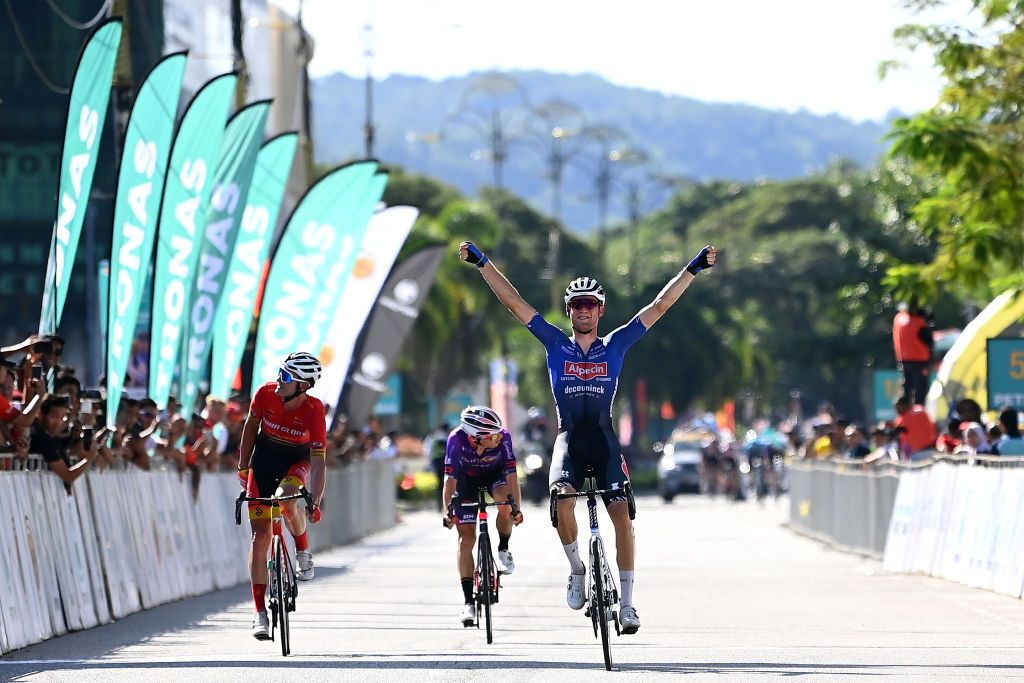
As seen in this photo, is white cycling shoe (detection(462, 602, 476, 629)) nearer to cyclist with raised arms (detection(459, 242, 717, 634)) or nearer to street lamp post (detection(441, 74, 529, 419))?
cyclist with raised arms (detection(459, 242, 717, 634))

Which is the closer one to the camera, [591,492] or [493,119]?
[591,492]

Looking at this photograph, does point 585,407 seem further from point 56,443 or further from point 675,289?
point 56,443

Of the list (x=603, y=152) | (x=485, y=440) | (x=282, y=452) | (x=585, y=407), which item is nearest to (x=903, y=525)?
(x=485, y=440)

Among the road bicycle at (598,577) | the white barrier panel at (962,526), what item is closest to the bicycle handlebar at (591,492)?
the road bicycle at (598,577)

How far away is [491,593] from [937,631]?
9.97ft

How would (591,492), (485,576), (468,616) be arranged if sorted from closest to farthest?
(591,492) → (468,616) → (485,576)

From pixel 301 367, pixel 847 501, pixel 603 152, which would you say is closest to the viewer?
pixel 301 367

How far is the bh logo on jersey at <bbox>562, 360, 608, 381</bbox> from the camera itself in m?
12.1

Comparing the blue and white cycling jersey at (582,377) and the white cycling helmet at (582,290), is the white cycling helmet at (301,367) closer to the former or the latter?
the blue and white cycling jersey at (582,377)

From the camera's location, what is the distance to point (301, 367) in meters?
13.1

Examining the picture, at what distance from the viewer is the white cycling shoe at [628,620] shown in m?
11.8

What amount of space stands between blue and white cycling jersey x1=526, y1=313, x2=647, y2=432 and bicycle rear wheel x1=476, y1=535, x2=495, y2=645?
2.09 metres

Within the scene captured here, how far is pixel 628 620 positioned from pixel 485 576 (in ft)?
7.64

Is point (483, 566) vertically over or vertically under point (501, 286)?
under
